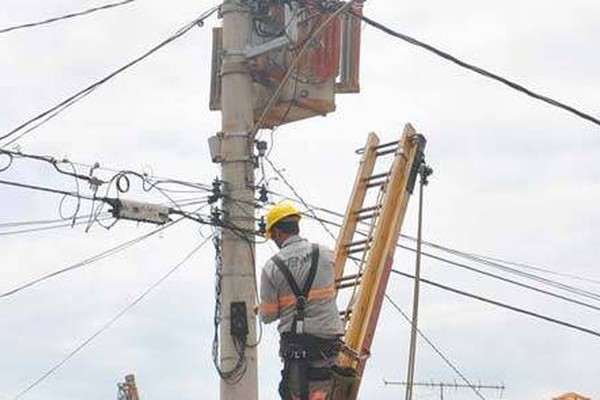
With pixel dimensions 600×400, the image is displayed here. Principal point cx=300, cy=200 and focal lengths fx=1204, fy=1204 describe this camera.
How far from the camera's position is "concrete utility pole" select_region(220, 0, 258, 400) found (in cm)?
1181

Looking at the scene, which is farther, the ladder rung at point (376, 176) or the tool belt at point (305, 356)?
the ladder rung at point (376, 176)

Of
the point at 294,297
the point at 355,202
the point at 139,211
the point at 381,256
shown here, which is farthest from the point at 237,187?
the point at 294,297

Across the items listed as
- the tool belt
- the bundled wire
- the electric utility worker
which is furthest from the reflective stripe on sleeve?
the bundled wire

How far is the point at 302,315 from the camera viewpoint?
7508 mm

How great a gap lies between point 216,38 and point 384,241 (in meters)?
4.14

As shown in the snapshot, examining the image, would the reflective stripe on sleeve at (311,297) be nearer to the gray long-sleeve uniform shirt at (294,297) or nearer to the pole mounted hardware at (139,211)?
the gray long-sleeve uniform shirt at (294,297)

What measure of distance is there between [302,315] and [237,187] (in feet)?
16.0

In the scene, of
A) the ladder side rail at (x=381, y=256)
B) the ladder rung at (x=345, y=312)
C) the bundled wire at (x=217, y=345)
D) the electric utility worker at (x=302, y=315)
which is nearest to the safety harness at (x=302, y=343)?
the electric utility worker at (x=302, y=315)

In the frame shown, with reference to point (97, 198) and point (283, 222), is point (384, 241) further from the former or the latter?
point (97, 198)

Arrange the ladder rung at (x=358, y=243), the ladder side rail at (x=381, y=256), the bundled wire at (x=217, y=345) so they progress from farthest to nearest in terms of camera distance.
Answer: the bundled wire at (x=217, y=345) < the ladder rung at (x=358, y=243) < the ladder side rail at (x=381, y=256)

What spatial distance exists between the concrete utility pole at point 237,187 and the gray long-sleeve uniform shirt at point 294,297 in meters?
4.29

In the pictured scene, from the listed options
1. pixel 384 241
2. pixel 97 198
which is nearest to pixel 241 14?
pixel 97 198

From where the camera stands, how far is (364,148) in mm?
10984

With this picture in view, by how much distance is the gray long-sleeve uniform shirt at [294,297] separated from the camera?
24.7 ft
